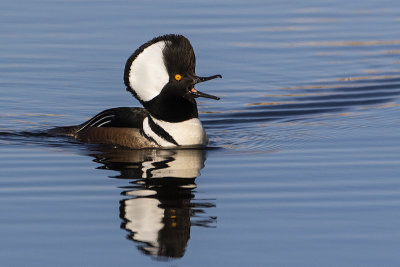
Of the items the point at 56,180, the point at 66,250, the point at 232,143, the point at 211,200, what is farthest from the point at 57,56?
the point at 66,250

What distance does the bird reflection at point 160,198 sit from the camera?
8.16m

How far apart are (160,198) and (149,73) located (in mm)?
2538

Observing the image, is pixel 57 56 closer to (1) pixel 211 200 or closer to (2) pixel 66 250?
(1) pixel 211 200

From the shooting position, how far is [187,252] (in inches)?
307

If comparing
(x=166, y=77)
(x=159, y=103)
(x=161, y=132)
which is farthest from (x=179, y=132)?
(x=166, y=77)

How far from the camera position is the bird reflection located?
8156 mm

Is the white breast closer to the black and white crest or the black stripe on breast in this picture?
the black stripe on breast

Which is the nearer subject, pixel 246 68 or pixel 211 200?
pixel 211 200

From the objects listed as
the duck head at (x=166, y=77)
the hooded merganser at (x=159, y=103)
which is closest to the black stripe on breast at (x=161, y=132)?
the hooded merganser at (x=159, y=103)

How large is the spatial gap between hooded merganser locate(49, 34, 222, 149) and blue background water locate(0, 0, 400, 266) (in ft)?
0.87

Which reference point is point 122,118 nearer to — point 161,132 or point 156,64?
point 161,132

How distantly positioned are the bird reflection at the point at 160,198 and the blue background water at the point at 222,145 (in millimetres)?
23

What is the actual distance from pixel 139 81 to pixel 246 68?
4.81 m

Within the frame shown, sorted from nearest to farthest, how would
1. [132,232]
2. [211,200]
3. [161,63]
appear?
[132,232], [211,200], [161,63]
